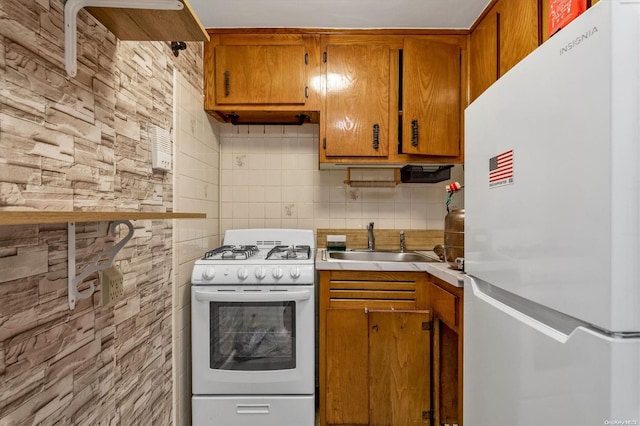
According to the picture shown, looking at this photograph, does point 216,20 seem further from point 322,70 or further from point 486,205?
point 486,205

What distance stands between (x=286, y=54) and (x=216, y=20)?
1.50 feet

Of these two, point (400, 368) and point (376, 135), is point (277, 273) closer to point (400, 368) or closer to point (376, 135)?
point (400, 368)

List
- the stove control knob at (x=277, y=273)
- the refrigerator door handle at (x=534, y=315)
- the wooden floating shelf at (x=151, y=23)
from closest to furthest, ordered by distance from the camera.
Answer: the refrigerator door handle at (x=534, y=315)
the wooden floating shelf at (x=151, y=23)
the stove control knob at (x=277, y=273)

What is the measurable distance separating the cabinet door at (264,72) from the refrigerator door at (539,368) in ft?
5.21

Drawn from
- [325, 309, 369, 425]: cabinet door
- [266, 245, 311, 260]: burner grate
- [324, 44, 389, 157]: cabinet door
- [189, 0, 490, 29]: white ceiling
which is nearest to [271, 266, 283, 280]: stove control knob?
[266, 245, 311, 260]: burner grate

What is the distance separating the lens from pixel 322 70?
6.86 feet

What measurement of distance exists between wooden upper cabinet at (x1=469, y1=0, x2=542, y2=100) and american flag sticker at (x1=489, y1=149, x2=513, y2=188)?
2.84 feet

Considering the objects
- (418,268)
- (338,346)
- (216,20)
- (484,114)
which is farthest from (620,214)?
(216,20)

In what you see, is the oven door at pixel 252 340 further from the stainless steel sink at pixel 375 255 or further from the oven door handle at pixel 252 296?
the stainless steel sink at pixel 375 255

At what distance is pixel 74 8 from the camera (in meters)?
0.90

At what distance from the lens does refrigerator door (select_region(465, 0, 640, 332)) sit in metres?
0.54

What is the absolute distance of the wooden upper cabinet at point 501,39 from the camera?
4.72ft

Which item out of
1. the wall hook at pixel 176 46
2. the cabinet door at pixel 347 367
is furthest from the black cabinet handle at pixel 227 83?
the cabinet door at pixel 347 367

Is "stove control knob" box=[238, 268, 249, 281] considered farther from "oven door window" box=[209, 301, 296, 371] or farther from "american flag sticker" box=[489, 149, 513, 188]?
"american flag sticker" box=[489, 149, 513, 188]
